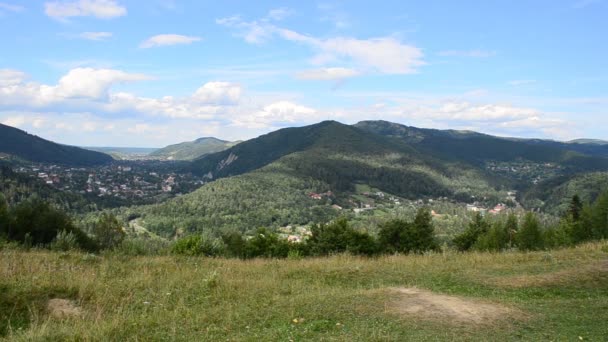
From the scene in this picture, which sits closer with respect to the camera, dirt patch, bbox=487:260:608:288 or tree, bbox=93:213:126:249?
dirt patch, bbox=487:260:608:288

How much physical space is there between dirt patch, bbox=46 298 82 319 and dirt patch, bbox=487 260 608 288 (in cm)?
1089

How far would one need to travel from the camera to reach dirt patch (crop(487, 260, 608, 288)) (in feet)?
36.3

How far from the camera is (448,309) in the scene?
8.29m

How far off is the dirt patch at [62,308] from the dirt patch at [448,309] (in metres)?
6.69

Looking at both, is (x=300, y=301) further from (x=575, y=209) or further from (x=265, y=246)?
(x=575, y=209)

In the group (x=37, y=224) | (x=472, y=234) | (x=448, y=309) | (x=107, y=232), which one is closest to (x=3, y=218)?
(x=37, y=224)

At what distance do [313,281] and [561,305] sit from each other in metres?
6.54

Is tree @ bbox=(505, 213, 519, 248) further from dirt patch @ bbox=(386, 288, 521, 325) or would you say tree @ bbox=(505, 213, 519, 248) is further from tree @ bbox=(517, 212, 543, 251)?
dirt patch @ bbox=(386, 288, 521, 325)

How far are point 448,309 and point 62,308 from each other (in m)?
8.37

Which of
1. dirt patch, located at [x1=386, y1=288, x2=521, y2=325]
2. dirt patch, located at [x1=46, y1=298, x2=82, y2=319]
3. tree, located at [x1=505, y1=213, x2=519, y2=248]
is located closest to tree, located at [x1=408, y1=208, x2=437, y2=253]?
tree, located at [x1=505, y1=213, x2=519, y2=248]

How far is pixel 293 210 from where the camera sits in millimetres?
154750

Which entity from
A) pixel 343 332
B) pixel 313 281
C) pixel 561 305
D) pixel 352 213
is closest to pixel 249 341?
pixel 343 332

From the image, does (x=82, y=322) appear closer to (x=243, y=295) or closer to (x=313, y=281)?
(x=243, y=295)

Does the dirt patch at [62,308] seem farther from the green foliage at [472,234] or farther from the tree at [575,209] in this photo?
the tree at [575,209]
